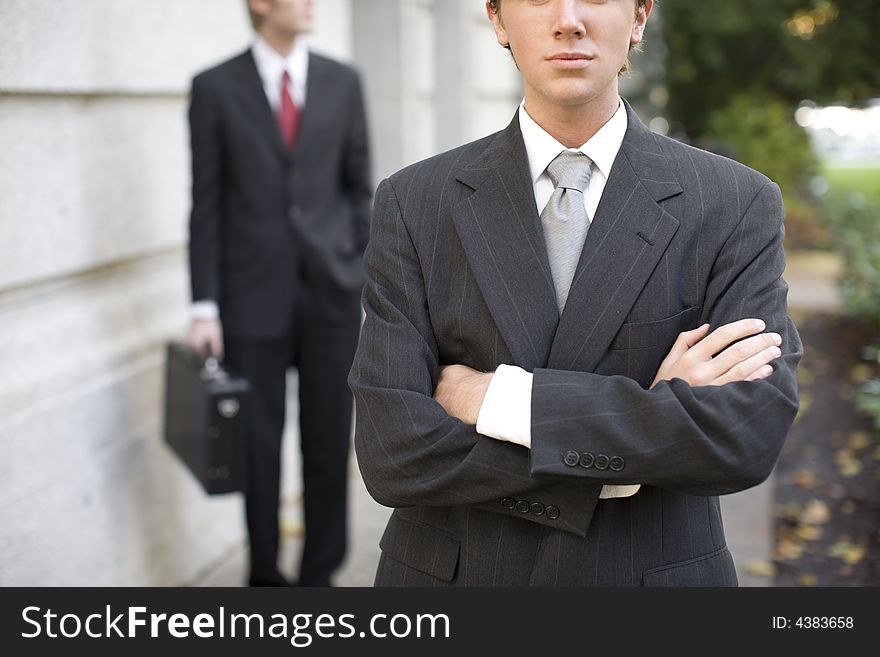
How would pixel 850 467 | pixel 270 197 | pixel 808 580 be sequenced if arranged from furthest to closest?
pixel 850 467 → pixel 808 580 → pixel 270 197

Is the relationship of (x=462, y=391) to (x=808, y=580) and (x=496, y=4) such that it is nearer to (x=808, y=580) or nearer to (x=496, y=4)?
(x=496, y=4)

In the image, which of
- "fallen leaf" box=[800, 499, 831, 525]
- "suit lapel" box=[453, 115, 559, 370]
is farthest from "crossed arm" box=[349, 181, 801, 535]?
"fallen leaf" box=[800, 499, 831, 525]

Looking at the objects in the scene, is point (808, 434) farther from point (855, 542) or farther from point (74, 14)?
point (74, 14)

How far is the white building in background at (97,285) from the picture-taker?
3.67m

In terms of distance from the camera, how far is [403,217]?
214 cm

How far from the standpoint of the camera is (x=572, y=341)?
2.01m

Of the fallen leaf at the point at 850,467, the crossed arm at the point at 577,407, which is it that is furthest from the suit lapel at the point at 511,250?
the fallen leaf at the point at 850,467

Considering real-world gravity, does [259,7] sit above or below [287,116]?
above

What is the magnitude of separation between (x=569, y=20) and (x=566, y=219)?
1.18ft

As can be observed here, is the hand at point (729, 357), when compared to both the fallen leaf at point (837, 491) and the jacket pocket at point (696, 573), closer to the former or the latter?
the jacket pocket at point (696, 573)

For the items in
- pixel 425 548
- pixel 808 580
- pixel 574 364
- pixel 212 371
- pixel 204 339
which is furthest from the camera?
pixel 808 580

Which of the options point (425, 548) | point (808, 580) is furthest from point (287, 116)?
point (808, 580)

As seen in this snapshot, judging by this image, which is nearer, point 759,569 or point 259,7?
point 259,7

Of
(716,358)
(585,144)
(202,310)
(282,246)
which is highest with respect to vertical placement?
(585,144)
